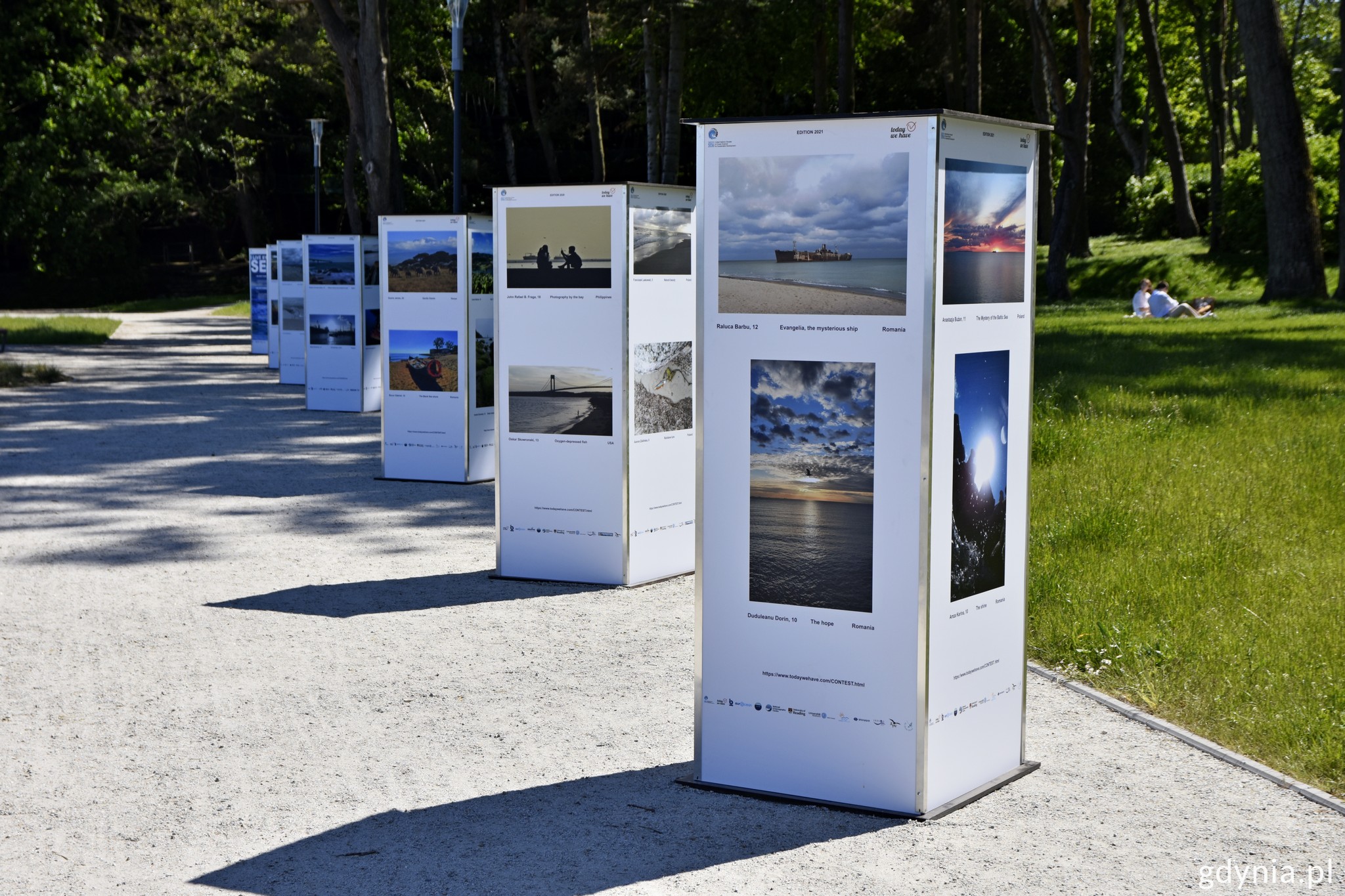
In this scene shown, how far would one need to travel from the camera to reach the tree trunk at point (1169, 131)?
36938 millimetres

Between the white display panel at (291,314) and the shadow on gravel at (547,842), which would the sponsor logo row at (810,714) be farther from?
the white display panel at (291,314)

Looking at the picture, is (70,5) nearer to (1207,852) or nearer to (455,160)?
(455,160)

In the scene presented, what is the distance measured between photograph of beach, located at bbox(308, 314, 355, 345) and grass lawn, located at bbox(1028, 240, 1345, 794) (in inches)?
351

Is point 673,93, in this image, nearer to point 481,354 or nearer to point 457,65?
point 457,65

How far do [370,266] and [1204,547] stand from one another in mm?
12915

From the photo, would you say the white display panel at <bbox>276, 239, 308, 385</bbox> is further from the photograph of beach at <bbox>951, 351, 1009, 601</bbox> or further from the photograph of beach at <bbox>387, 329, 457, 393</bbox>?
the photograph of beach at <bbox>951, 351, 1009, 601</bbox>

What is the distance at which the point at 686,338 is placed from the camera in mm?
9641

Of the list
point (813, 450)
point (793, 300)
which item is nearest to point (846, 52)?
point (793, 300)

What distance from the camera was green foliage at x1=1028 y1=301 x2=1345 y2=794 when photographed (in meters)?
6.17

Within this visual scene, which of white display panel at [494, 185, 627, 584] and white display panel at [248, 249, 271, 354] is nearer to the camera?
white display panel at [494, 185, 627, 584]

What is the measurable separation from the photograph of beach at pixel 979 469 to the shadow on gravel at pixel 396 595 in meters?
4.06

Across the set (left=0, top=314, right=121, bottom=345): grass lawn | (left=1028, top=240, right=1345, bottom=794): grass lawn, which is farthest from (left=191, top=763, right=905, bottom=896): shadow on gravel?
(left=0, top=314, right=121, bottom=345): grass lawn

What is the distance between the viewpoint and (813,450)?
5.10 meters

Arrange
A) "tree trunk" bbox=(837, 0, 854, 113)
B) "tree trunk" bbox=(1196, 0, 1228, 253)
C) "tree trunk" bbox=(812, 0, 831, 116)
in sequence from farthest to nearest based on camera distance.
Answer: "tree trunk" bbox=(812, 0, 831, 116) → "tree trunk" bbox=(1196, 0, 1228, 253) → "tree trunk" bbox=(837, 0, 854, 113)
